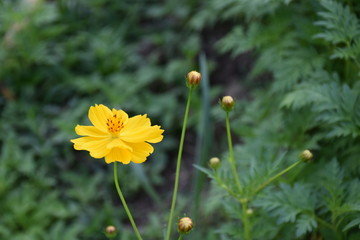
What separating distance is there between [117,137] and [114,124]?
5cm

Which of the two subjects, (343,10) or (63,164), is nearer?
(343,10)

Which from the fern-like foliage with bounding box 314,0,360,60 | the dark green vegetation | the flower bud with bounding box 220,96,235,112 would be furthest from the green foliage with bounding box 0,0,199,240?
the fern-like foliage with bounding box 314,0,360,60

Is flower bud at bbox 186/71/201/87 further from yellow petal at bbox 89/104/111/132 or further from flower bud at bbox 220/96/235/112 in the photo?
yellow petal at bbox 89/104/111/132

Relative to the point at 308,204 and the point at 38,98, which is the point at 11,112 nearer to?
the point at 38,98

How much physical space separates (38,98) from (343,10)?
2202 millimetres

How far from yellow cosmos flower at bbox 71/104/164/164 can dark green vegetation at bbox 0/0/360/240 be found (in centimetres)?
34

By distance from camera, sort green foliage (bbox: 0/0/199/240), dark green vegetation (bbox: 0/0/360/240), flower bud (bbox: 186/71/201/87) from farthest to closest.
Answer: green foliage (bbox: 0/0/199/240)
dark green vegetation (bbox: 0/0/360/240)
flower bud (bbox: 186/71/201/87)

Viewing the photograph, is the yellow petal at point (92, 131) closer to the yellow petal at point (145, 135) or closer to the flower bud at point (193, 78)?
the yellow petal at point (145, 135)

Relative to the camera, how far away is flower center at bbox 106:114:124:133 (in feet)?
4.25

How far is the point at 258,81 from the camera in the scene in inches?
120

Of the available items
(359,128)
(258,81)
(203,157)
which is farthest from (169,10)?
(359,128)

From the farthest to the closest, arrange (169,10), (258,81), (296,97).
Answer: (169,10), (258,81), (296,97)

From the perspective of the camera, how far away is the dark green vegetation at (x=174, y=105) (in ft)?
5.16

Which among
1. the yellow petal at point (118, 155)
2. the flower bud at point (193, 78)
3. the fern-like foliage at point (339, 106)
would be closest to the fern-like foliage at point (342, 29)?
the fern-like foliage at point (339, 106)
